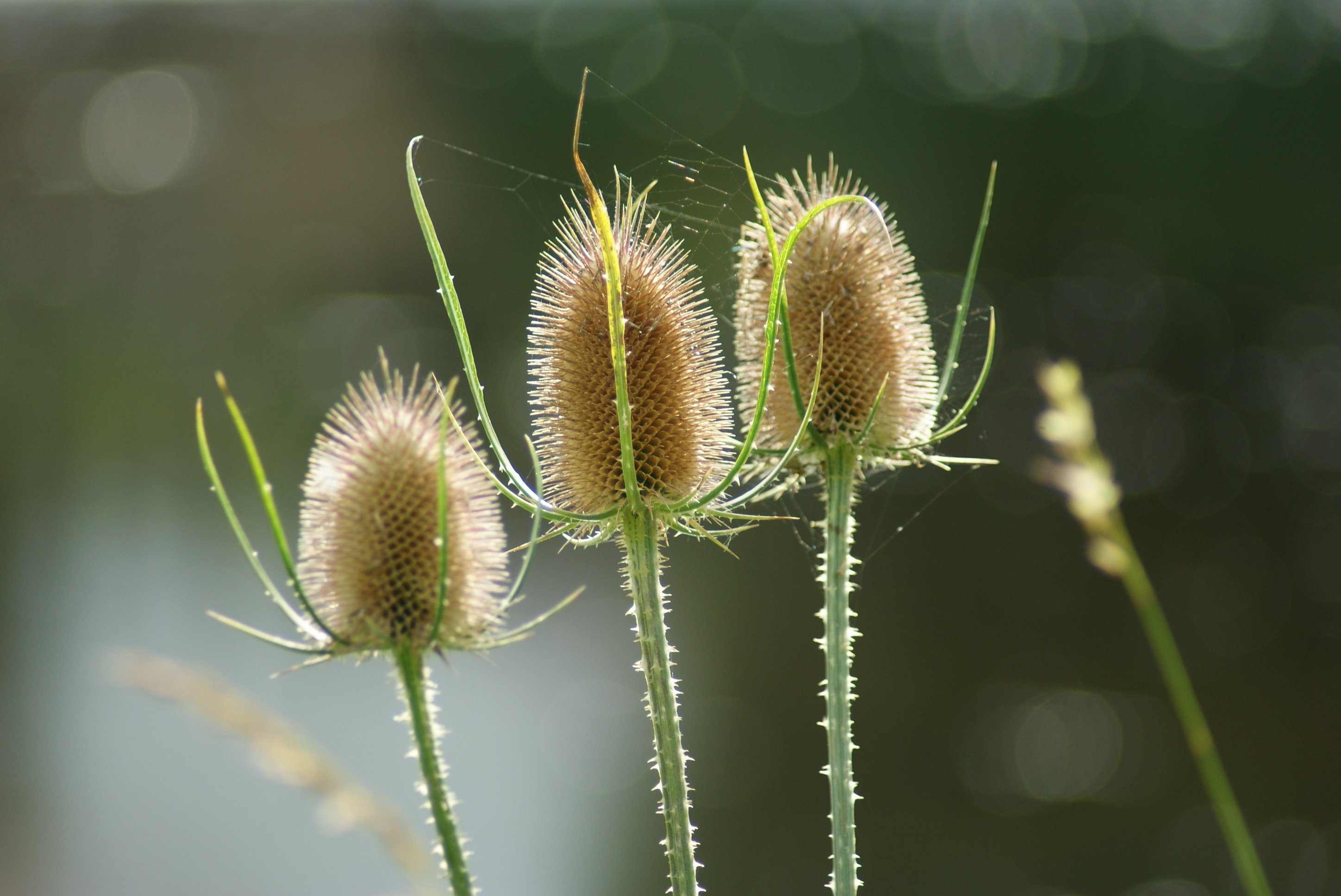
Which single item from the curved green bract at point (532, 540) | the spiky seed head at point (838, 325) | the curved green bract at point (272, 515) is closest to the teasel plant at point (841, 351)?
the spiky seed head at point (838, 325)

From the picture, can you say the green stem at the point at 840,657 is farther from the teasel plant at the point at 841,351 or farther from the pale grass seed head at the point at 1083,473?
the pale grass seed head at the point at 1083,473

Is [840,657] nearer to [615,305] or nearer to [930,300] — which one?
[615,305]

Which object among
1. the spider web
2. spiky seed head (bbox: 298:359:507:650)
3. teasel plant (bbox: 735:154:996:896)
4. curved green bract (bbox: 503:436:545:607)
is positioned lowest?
curved green bract (bbox: 503:436:545:607)

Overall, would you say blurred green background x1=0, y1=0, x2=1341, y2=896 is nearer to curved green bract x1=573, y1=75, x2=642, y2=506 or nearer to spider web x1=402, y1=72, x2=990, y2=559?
spider web x1=402, y1=72, x2=990, y2=559

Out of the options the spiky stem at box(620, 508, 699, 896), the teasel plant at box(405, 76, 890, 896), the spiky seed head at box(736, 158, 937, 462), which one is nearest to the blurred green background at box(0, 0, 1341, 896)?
the spiky seed head at box(736, 158, 937, 462)

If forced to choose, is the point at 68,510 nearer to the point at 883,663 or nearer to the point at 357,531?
the point at 883,663

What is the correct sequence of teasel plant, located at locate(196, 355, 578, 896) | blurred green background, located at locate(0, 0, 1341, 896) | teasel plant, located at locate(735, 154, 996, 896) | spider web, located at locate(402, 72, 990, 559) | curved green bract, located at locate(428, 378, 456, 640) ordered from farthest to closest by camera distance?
blurred green background, located at locate(0, 0, 1341, 896) < spider web, located at locate(402, 72, 990, 559) < teasel plant, located at locate(735, 154, 996, 896) < teasel plant, located at locate(196, 355, 578, 896) < curved green bract, located at locate(428, 378, 456, 640)

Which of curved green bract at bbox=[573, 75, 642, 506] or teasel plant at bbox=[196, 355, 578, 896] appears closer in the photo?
curved green bract at bbox=[573, 75, 642, 506]

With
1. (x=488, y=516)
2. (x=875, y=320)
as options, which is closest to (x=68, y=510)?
(x=488, y=516)
